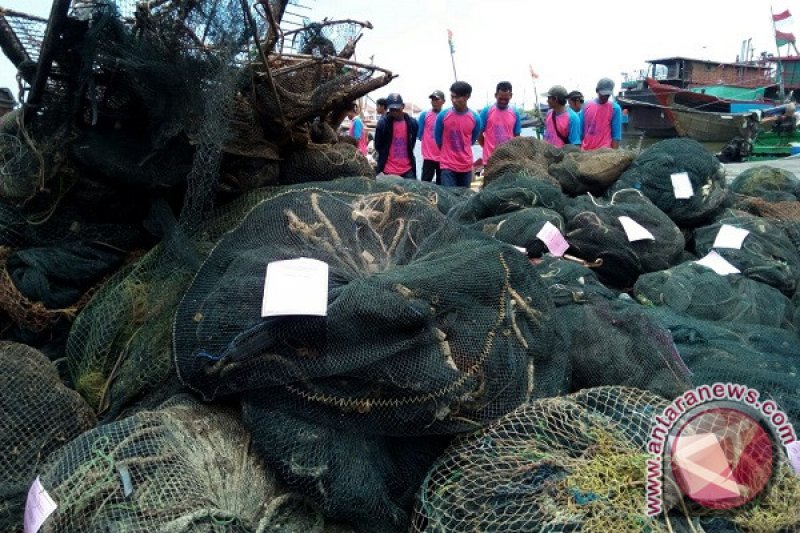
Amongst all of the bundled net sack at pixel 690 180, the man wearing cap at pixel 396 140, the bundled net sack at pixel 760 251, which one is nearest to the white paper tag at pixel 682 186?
the bundled net sack at pixel 690 180

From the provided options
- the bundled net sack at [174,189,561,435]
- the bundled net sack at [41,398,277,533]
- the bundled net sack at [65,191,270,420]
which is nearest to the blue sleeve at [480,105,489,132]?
the bundled net sack at [65,191,270,420]

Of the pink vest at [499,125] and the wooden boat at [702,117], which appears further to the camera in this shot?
the wooden boat at [702,117]

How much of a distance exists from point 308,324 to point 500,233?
1828mm

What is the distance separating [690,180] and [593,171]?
1.93 feet

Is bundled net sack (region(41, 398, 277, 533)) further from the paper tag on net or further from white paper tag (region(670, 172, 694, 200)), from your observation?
white paper tag (region(670, 172, 694, 200))

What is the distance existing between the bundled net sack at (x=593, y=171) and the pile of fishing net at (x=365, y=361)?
8.01 feet

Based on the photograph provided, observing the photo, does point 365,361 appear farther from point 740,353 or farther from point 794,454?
point 740,353

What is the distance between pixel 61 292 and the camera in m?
2.33

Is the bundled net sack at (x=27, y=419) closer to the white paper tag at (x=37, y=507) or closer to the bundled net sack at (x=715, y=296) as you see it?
the white paper tag at (x=37, y=507)

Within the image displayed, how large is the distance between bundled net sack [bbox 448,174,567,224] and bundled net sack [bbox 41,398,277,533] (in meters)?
2.21

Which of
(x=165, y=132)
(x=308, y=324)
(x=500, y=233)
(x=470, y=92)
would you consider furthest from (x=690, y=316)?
(x=470, y=92)

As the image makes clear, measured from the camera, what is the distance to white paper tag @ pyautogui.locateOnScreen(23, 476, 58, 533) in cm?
146

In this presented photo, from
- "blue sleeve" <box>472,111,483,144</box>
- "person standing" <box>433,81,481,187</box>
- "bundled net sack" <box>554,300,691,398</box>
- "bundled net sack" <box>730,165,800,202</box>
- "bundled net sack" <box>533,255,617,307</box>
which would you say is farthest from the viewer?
"blue sleeve" <box>472,111,483,144</box>

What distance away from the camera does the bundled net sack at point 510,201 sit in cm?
358
